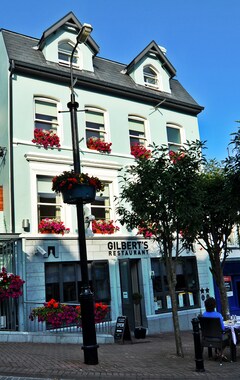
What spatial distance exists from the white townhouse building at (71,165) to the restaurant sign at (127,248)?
4cm

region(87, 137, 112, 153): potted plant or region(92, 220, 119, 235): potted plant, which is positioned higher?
region(87, 137, 112, 153): potted plant

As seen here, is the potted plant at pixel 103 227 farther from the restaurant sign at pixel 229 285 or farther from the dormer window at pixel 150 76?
the dormer window at pixel 150 76

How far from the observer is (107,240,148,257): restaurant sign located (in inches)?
615

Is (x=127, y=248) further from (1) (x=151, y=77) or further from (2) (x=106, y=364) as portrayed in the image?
(1) (x=151, y=77)

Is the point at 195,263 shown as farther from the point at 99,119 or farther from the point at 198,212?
the point at 198,212

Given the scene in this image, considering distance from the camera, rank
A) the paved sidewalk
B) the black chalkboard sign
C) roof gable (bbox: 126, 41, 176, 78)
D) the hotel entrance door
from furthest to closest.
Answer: roof gable (bbox: 126, 41, 176, 78) → the hotel entrance door → the black chalkboard sign → the paved sidewalk

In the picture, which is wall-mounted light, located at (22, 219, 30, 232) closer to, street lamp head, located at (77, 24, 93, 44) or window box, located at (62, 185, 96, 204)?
window box, located at (62, 185, 96, 204)

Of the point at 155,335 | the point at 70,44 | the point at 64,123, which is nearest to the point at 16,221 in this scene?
the point at 64,123

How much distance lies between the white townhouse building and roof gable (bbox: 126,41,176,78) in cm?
10

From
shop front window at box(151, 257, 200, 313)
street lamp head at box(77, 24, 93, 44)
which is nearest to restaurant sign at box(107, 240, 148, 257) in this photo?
shop front window at box(151, 257, 200, 313)

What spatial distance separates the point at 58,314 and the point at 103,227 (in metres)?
4.18

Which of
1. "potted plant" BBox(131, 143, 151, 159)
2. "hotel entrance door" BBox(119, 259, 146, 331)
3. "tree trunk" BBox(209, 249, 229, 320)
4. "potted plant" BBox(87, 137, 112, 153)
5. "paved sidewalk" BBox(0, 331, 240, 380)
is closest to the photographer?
"paved sidewalk" BBox(0, 331, 240, 380)

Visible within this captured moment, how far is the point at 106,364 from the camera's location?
27.2 ft

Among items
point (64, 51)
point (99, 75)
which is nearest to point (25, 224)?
point (99, 75)
